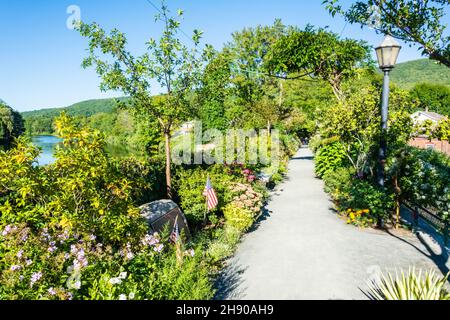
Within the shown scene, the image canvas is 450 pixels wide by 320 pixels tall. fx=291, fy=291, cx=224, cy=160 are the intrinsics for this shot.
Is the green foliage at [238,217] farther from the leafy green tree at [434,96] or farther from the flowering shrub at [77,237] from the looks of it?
the leafy green tree at [434,96]

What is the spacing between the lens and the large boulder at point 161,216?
6.87m

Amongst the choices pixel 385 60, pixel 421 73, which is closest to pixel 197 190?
pixel 385 60

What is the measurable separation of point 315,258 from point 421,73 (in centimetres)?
15797

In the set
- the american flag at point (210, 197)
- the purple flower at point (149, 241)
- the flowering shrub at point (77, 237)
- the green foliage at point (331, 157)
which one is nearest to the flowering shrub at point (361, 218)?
the american flag at point (210, 197)

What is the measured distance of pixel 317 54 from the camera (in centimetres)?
981

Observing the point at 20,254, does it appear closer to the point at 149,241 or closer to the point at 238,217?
the point at 149,241

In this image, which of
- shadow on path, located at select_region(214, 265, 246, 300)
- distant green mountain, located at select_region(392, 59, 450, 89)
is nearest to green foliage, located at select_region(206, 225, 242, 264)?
shadow on path, located at select_region(214, 265, 246, 300)

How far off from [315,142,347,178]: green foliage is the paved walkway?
5.75 meters

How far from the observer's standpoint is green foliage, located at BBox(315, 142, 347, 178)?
14930mm

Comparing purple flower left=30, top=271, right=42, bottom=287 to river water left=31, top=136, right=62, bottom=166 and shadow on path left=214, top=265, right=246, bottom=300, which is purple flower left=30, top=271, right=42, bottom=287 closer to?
river water left=31, top=136, right=62, bottom=166

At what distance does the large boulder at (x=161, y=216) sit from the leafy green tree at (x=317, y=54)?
6.04 meters

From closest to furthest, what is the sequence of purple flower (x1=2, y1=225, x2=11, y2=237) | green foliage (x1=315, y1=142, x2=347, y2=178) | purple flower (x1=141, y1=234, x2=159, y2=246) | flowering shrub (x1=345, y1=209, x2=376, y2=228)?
purple flower (x1=2, y1=225, x2=11, y2=237) → purple flower (x1=141, y1=234, x2=159, y2=246) → flowering shrub (x1=345, y1=209, x2=376, y2=228) → green foliage (x1=315, y1=142, x2=347, y2=178)

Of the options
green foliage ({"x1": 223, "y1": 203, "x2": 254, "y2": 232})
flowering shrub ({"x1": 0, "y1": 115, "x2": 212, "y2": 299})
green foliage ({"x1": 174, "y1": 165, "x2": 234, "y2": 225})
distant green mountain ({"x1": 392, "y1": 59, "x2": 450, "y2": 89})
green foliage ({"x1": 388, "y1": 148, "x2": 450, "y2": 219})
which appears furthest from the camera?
distant green mountain ({"x1": 392, "y1": 59, "x2": 450, "y2": 89})

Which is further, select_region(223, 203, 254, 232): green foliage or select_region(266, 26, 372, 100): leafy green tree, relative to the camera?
select_region(266, 26, 372, 100): leafy green tree
